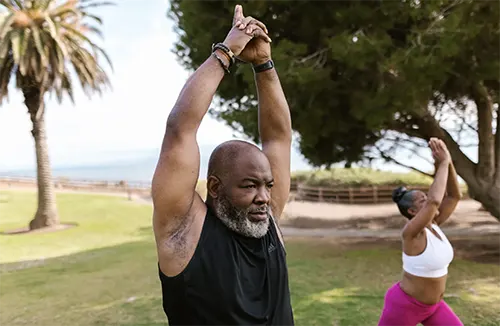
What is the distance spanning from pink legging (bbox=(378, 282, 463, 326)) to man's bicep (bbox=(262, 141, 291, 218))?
5.56 ft

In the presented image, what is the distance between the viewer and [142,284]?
8812mm

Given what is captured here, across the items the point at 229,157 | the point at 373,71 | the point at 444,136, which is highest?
the point at 373,71

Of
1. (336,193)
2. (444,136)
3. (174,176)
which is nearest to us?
(174,176)

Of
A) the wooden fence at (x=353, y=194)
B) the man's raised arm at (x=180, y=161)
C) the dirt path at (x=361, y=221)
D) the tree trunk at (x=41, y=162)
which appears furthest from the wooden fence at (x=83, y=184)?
the man's raised arm at (x=180, y=161)

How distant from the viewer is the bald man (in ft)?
5.07

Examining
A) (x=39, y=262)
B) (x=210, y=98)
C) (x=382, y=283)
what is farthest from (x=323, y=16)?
(x=39, y=262)

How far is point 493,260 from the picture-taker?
9.48 metres

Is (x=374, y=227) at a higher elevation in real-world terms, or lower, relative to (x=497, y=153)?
lower

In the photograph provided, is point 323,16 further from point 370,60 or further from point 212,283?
point 212,283

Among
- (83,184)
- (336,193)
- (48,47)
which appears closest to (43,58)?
(48,47)

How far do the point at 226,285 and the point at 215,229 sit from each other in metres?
0.19

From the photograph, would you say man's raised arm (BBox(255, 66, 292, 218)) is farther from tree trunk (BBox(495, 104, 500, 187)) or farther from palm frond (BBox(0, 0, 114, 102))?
palm frond (BBox(0, 0, 114, 102))

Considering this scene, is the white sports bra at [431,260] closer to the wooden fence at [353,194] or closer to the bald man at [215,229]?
the bald man at [215,229]

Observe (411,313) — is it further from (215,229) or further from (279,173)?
(215,229)
